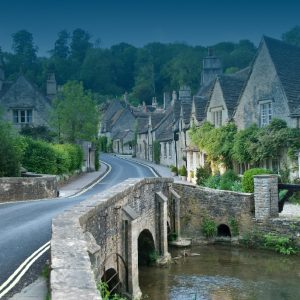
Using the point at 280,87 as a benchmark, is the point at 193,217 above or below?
below

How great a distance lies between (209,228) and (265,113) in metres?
11.3

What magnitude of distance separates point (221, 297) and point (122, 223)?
175 inches

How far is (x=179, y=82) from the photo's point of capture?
112 meters

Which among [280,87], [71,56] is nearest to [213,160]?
[280,87]

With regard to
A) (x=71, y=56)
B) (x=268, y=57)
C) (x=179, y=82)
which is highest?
(x=71, y=56)

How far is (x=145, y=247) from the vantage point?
23.4 meters

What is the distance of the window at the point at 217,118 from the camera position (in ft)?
132

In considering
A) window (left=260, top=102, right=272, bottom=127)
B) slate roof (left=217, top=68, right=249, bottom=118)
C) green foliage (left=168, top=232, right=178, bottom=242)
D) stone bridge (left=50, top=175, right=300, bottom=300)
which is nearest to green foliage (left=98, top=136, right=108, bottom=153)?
slate roof (left=217, top=68, right=249, bottom=118)

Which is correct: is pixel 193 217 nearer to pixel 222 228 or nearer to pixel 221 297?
pixel 222 228

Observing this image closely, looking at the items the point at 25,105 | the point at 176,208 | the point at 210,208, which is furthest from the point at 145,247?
the point at 25,105

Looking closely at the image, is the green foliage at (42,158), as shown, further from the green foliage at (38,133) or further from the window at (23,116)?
the window at (23,116)

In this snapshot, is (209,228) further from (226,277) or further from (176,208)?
(226,277)

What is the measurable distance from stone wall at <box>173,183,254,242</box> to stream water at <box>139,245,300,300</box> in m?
2.15

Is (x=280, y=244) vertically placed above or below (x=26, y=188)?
below
